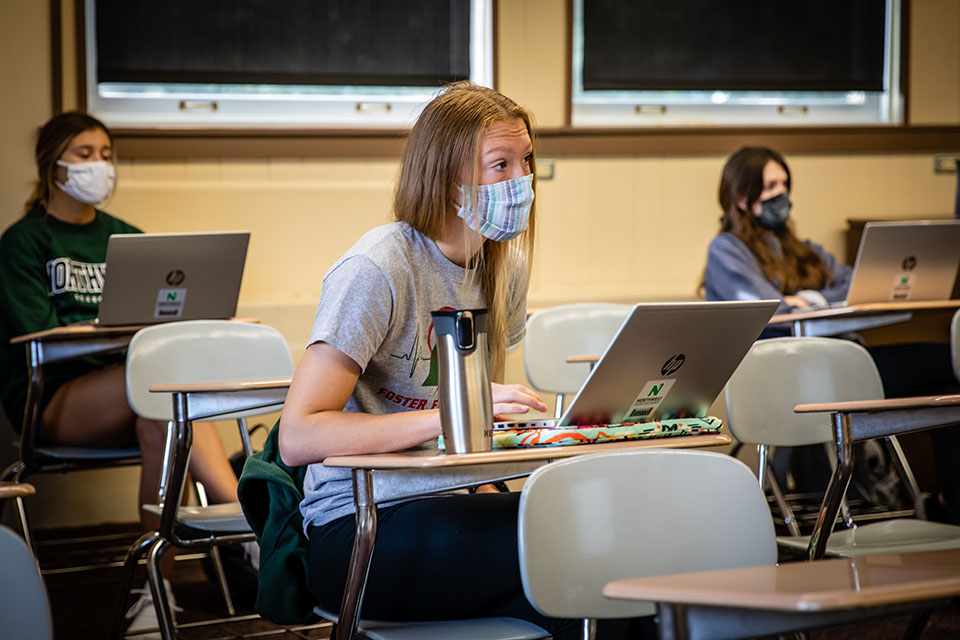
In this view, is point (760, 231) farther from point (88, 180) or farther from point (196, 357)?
point (88, 180)

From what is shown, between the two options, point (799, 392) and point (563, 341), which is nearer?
point (799, 392)

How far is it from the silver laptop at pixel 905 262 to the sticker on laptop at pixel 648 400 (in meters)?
2.04

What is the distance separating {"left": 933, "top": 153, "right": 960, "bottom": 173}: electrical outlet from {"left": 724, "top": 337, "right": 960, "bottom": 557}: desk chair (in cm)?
270

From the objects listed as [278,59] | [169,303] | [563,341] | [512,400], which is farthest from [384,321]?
[278,59]

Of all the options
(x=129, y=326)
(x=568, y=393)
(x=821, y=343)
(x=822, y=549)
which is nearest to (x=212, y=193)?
(x=129, y=326)

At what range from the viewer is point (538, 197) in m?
4.59

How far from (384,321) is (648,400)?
0.44 metres

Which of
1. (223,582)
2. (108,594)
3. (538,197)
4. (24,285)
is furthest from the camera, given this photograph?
(538,197)

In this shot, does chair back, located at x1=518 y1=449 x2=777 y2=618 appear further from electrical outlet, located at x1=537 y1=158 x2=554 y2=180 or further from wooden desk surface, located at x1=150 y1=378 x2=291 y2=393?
electrical outlet, located at x1=537 y1=158 x2=554 y2=180

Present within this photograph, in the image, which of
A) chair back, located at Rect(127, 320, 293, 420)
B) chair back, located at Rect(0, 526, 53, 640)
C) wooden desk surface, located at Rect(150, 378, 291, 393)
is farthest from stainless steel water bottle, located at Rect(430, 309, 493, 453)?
chair back, located at Rect(127, 320, 293, 420)

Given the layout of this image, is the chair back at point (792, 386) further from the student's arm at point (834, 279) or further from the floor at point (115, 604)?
the student's arm at point (834, 279)

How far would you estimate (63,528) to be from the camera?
4137 millimetres

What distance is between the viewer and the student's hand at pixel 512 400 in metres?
1.72

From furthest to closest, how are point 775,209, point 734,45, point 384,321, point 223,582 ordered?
point 734,45 → point 775,209 → point 223,582 → point 384,321
